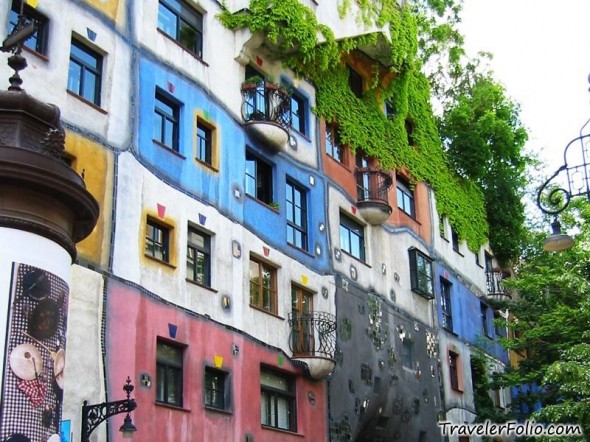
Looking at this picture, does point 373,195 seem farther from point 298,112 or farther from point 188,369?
point 188,369

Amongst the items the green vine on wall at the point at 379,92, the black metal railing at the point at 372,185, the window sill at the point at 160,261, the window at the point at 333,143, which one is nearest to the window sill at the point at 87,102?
the window sill at the point at 160,261

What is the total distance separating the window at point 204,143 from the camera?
55.9 feet

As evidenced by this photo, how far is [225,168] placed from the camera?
17.3m

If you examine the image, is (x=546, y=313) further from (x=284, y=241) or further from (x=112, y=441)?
(x=112, y=441)

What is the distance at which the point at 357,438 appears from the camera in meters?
19.8

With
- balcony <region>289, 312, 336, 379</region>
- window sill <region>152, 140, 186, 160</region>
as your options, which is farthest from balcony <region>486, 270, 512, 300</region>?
window sill <region>152, 140, 186, 160</region>

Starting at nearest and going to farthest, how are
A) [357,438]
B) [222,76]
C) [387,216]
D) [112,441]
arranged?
[112,441] < [222,76] < [357,438] < [387,216]

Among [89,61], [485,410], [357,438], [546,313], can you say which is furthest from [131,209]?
[485,410]

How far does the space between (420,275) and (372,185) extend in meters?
3.07

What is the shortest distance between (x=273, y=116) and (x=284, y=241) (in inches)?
99.3

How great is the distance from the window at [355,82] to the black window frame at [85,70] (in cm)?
1014

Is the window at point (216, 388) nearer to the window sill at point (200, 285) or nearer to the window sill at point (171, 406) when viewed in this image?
the window sill at point (171, 406)

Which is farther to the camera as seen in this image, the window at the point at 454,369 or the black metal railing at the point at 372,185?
the window at the point at 454,369

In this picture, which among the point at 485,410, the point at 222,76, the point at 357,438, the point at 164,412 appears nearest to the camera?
the point at 164,412
